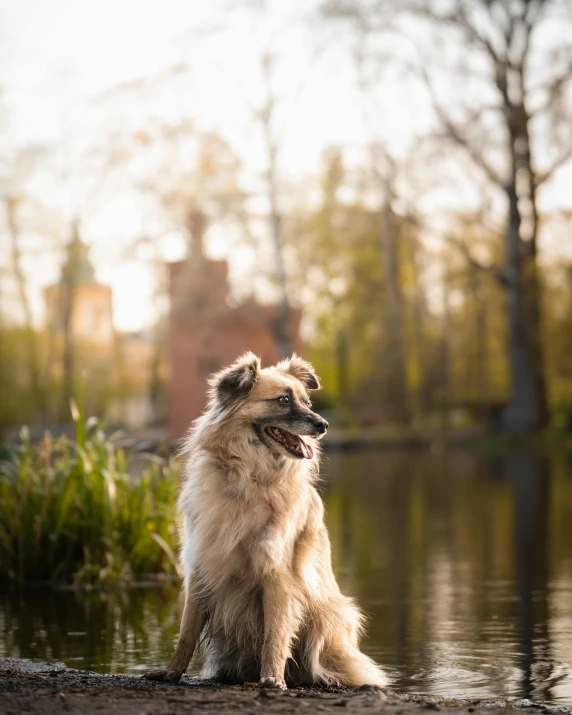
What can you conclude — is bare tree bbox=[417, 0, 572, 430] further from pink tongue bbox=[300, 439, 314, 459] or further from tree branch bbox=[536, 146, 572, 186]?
pink tongue bbox=[300, 439, 314, 459]

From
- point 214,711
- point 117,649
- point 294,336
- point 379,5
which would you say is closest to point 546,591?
point 117,649

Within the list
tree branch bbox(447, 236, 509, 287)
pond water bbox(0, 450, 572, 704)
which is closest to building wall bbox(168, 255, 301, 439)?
tree branch bbox(447, 236, 509, 287)

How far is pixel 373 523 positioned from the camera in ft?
58.7

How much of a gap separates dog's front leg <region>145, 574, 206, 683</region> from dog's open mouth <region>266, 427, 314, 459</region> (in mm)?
860

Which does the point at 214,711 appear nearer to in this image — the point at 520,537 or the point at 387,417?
the point at 520,537

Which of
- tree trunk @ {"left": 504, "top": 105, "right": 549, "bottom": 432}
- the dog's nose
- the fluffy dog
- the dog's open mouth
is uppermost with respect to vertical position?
tree trunk @ {"left": 504, "top": 105, "right": 549, "bottom": 432}

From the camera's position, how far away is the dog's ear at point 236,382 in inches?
→ 253

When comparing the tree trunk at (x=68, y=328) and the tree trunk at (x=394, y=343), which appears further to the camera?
the tree trunk at (x=68, y=328)

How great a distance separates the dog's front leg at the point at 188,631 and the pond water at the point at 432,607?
980mm

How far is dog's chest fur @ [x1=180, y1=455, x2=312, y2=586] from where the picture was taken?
20.6ft

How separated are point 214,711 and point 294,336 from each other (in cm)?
4742

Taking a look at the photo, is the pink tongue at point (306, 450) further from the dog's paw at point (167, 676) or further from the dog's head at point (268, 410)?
the dog's paw at point (167, 676)

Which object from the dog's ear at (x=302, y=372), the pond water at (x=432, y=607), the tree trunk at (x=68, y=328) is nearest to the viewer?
the dog's ear at (x=302, y=372)

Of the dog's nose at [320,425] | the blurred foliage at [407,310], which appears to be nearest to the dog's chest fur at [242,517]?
the dog's nose at [320,425]
